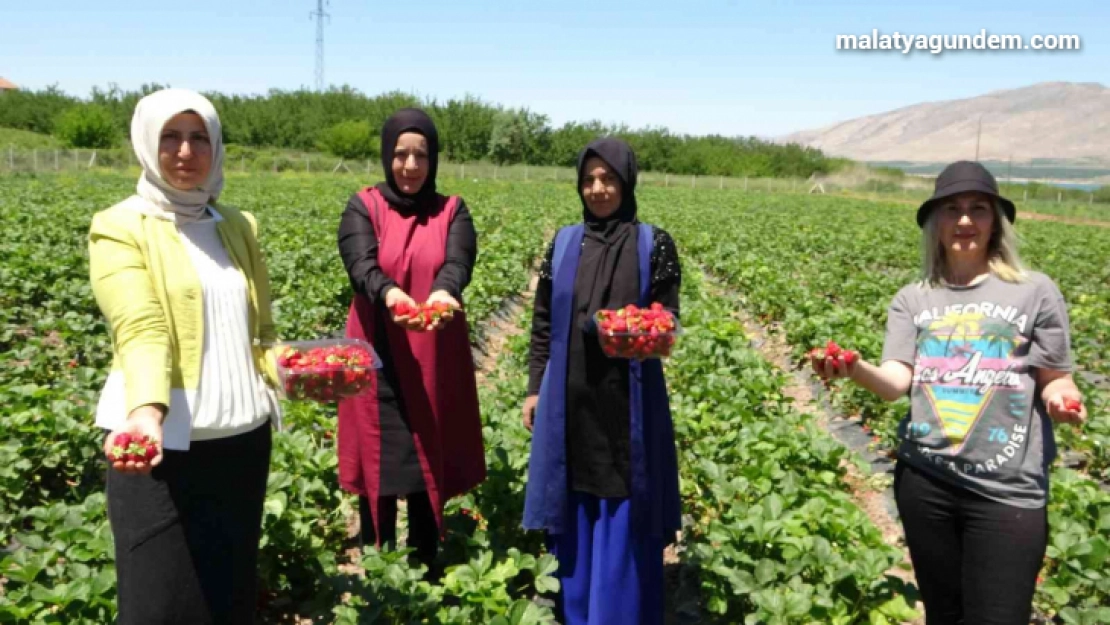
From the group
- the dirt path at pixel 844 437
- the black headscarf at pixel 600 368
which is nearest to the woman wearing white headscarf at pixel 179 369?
the black headscarf at pixel 600 368

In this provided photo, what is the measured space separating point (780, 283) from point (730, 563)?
7.14 m

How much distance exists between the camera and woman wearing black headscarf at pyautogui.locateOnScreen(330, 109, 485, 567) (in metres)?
3.04

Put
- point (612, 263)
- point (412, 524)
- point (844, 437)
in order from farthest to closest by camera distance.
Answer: point (844, 437), point (412, 524), point (612, 263)

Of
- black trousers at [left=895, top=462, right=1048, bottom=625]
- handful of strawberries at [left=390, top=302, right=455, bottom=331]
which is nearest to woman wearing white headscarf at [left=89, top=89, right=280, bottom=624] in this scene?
handful of strawberries at [left=390, top=302, right=455, bottom=331]

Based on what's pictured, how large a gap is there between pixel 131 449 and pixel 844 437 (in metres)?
4.93

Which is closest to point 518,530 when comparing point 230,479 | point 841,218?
point 230,479

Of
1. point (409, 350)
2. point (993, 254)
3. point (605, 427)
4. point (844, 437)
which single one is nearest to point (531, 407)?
point (605, 427)

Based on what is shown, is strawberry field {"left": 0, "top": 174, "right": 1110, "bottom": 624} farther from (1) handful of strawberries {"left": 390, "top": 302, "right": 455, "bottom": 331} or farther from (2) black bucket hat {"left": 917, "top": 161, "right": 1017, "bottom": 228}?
(2) black bucket hat {"left": 917, "top": 161, "right": 1017, "bottom": 228}

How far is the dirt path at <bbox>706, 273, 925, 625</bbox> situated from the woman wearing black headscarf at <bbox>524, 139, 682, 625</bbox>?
0.98 meters

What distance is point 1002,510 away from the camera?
2.20 metres

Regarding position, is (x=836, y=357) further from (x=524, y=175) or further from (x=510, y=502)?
(x=524, y=175)

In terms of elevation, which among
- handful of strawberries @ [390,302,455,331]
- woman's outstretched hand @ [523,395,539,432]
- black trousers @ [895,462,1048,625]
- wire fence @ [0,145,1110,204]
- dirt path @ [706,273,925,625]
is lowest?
dirt path @ [706,273,925,625]

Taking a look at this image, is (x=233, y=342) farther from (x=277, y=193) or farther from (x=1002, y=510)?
(x=277, y=193)

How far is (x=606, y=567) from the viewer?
2.93 m
